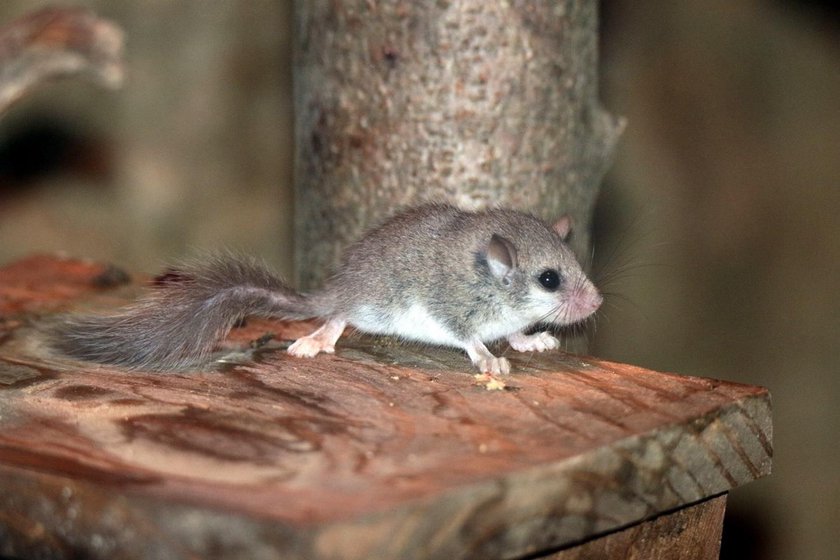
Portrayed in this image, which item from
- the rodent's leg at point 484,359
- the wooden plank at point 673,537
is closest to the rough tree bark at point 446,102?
the rodent's leg at point 484,359

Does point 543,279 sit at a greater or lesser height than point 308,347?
greater

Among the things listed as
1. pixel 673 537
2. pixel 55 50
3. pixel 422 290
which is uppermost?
pixel 55 50

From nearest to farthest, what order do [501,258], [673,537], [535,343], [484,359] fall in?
[673,537] → [484,359] → [501,258] → [535,343]

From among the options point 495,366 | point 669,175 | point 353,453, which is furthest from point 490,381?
point 669,175

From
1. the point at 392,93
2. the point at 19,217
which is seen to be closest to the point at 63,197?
the point at 19,217

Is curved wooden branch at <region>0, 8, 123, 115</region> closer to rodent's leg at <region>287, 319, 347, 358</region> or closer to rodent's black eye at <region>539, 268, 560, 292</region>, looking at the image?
rodent's leg at <region>287, 319, 347, 358</region>

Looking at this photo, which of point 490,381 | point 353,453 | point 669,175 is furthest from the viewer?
point 669,175

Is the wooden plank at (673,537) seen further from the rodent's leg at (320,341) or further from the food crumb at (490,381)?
the rodent's leg at (320,341)

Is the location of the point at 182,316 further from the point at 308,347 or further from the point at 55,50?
the point at 55,50
